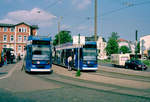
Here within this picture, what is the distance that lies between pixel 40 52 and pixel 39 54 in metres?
0.20

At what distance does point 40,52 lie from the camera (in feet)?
51.2

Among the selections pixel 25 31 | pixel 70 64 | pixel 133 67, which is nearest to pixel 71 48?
pixel 70 64

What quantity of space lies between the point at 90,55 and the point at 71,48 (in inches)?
128

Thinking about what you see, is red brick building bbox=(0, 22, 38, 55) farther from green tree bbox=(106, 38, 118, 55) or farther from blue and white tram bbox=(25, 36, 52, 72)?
blue and white tram bbox=(25, 36, 52, 72)

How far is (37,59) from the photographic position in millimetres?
15391

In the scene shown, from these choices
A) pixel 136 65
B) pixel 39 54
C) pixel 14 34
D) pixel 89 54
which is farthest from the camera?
pixel 14 34

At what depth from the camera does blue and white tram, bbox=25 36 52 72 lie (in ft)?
50.4

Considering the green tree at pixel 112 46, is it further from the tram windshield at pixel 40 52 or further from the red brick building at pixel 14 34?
the tram windshield at pixel 40 52

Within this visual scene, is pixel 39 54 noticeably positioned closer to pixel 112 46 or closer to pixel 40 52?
pixel 40 52

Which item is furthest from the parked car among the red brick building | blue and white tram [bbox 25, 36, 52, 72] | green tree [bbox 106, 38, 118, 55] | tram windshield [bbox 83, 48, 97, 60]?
the red brick building

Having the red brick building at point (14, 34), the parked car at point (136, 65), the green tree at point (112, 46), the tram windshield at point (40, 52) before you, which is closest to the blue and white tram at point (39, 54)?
the tram windshield at point (40, 52)

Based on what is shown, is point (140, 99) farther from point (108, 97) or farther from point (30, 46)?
point (30, 46)

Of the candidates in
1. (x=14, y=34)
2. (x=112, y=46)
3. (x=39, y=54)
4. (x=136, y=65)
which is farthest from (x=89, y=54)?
(x=112, y=46)

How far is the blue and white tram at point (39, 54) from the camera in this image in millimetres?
15367
